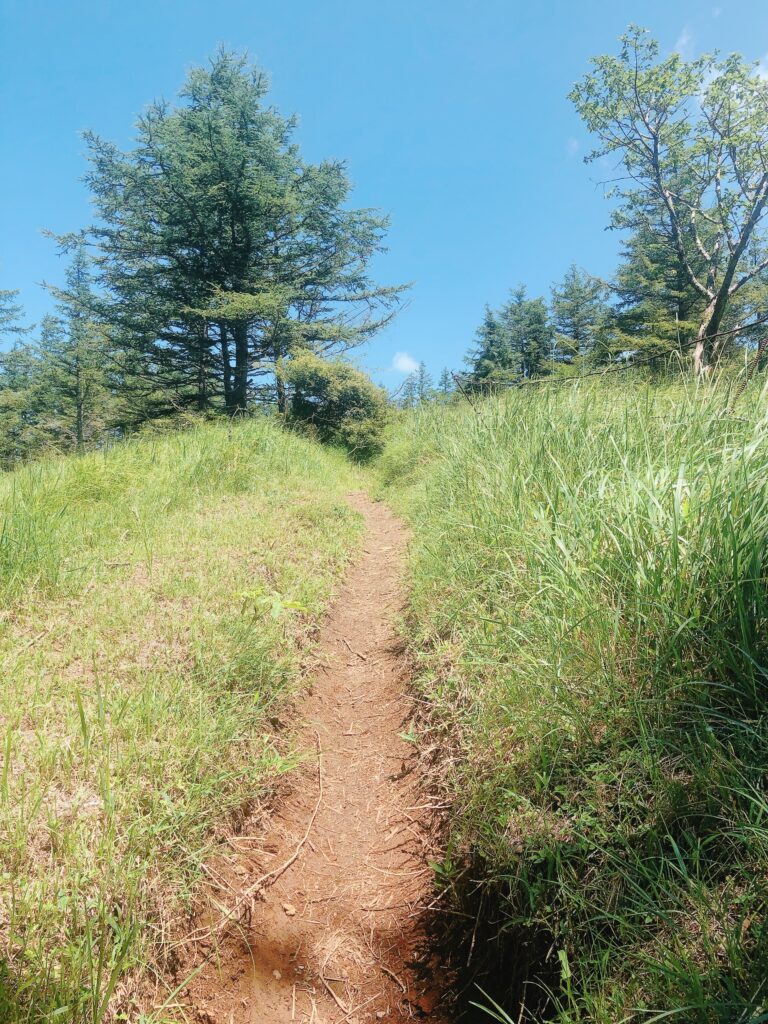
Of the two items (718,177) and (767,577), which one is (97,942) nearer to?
(767,577)

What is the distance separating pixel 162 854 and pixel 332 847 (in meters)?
0.82

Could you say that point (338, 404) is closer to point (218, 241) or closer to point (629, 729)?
point (218, 241)

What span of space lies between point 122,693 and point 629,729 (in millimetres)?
2399

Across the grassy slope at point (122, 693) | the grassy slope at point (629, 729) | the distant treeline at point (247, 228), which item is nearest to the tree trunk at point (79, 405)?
the distant treeline at point (247, 228)

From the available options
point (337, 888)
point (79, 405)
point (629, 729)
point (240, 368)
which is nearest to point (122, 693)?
point (337, 888)

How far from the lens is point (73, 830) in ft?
5.87

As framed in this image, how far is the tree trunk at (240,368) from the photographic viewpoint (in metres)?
12.1

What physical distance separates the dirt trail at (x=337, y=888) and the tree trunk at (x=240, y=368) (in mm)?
10271

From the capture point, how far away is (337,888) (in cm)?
210

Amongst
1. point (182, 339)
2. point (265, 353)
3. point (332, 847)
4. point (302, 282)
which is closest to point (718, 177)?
point (302, 282)

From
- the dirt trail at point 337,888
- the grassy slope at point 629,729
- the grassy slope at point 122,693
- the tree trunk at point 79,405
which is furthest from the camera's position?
the tree trunk at point 79,405

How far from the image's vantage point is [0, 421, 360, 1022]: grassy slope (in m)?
1.58

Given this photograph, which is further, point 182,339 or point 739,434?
point 182,339

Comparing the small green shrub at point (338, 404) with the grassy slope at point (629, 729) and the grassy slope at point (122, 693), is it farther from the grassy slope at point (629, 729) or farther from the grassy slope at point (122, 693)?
the grassy slope at point (629, 729)
